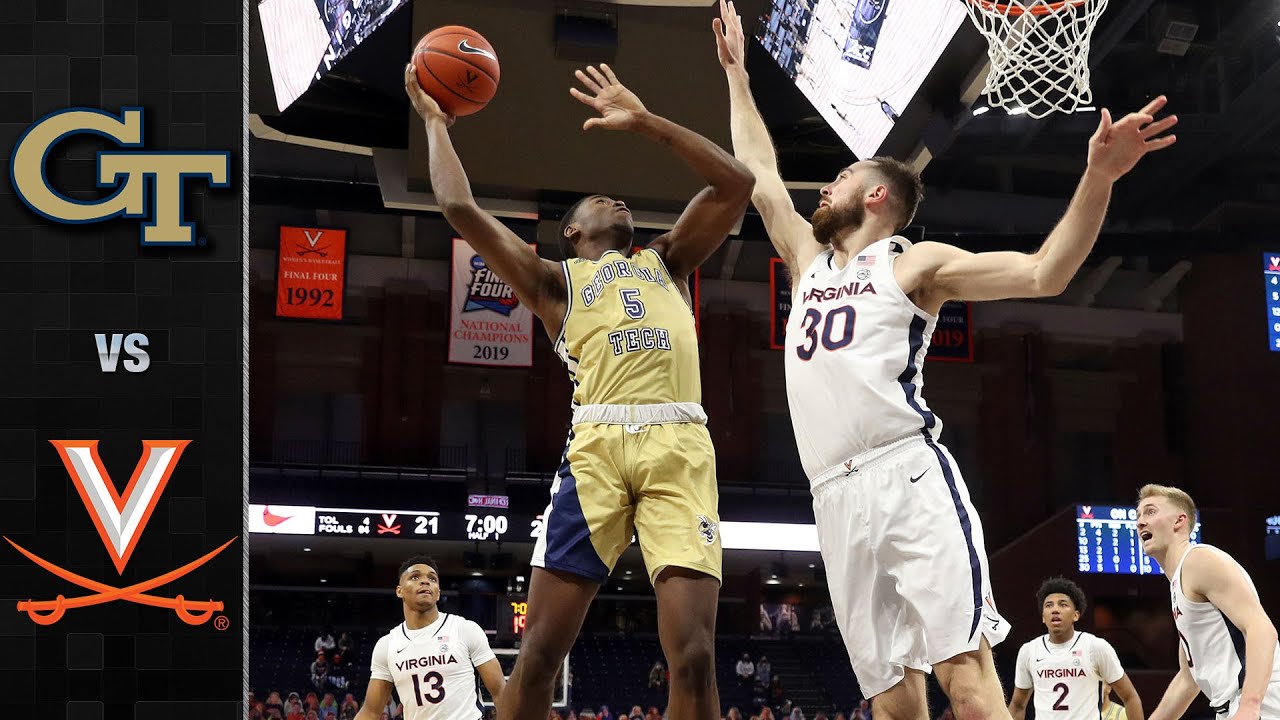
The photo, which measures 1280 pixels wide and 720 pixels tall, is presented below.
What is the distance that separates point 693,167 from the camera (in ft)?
14.6

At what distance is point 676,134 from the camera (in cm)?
444

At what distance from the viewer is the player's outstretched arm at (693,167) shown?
442 centimetres

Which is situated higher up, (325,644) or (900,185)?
(900,185)

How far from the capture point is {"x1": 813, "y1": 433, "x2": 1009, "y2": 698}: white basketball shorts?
363cm

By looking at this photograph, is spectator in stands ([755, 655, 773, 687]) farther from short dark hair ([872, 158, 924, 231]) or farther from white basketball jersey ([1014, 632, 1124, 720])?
short dark hair ([872, 158, 924, 231])

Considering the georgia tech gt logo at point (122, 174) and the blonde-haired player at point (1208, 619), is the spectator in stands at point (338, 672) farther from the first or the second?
the georgia tech gt logo at point (122, 174)

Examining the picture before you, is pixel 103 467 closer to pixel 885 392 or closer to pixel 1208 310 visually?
pixel 885 392

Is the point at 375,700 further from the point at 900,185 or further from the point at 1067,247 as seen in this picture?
the point at 1067,247

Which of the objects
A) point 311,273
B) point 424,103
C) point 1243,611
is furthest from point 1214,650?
point 311,273

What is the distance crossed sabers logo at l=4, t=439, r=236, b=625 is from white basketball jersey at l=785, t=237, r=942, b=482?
1.98 metres

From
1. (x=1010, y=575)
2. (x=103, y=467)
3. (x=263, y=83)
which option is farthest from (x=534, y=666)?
(x=1010, y=575)

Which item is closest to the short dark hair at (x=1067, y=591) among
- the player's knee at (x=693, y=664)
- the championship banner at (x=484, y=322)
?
the player's knee at (x=693, y=664)

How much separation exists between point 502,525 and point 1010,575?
10.1 metres

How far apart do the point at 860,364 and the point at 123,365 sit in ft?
7.18
